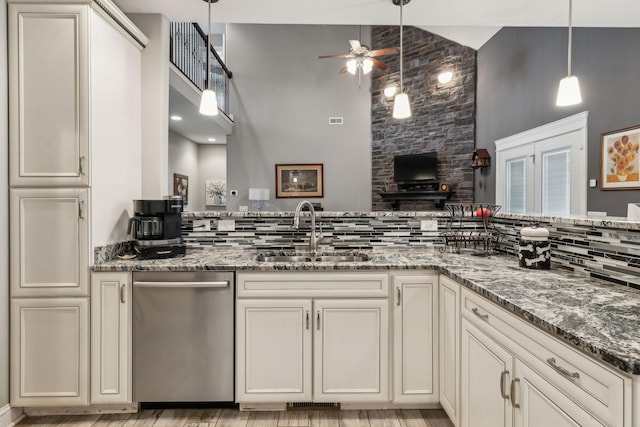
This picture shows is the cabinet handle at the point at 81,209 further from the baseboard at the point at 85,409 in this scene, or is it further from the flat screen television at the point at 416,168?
the flat screen television at the point at 416,168

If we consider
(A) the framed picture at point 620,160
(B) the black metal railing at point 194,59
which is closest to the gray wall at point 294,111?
(B) the black metal railing at point 194,59

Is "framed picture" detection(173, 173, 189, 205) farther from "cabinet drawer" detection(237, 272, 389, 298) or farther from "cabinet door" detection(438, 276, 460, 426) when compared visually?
"cabinet door" detection(438, 276, 460, 426)

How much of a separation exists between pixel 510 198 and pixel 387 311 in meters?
4.40

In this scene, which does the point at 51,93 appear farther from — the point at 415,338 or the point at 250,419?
the point at 415,338

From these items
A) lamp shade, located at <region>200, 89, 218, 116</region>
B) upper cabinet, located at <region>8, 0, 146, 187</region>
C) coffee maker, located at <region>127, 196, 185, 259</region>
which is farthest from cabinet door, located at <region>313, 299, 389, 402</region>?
upper cabinet, located at <region>8, 0, 146, 187</region>

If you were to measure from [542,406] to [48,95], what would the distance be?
2611 millimetres

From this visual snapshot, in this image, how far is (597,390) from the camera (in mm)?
884

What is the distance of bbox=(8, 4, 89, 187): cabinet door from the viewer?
1.93m

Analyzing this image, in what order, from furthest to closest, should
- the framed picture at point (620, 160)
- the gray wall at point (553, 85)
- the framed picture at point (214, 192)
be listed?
1. the framed picture at point (214, 192)
2. the gray wall at point (553, 85)
3. the framed picture at point (620, 160)

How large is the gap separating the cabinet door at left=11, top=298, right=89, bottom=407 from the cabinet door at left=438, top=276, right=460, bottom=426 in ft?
6.33

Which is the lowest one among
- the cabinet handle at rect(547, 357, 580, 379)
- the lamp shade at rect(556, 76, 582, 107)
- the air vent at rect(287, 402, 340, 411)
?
the air vent at rect(287, 402, 340, 411)

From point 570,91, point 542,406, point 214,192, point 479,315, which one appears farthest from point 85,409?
point 214,192

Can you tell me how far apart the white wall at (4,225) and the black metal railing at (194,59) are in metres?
2.46

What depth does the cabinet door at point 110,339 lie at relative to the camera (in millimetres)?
1977
